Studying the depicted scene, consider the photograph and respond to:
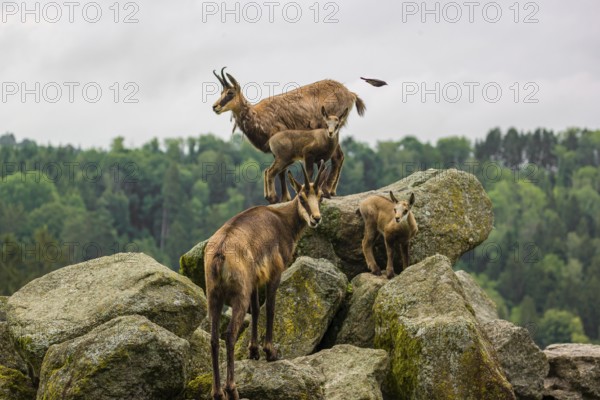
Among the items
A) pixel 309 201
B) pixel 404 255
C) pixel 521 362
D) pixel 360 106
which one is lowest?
pixel 521 362

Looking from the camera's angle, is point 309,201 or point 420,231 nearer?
point 309,201

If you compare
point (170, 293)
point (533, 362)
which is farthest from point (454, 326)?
point (170, 293)

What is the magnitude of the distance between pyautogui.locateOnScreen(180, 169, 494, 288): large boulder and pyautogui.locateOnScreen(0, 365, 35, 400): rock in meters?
5.17

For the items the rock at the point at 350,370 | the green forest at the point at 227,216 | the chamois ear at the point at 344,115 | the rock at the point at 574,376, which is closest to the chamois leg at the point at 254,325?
the rock at the point at 350,370

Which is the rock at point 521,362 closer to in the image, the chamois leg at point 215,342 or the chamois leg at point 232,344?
the chamois leg at point 232,344

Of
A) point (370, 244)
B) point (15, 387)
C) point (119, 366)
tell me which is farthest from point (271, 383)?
point (370, 244)

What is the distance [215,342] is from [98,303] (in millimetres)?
3756

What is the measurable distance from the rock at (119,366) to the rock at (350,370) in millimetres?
2532

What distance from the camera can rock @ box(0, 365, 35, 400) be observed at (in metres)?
17.3

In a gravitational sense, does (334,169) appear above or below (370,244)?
above

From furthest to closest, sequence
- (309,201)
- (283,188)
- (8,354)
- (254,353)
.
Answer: (283,188) < (8,354) < (309,201) < (254,353)

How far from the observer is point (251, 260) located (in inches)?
631

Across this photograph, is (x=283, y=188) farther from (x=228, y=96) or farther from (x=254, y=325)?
(x=254, y=325)

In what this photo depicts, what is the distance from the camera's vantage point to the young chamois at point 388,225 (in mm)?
20812
